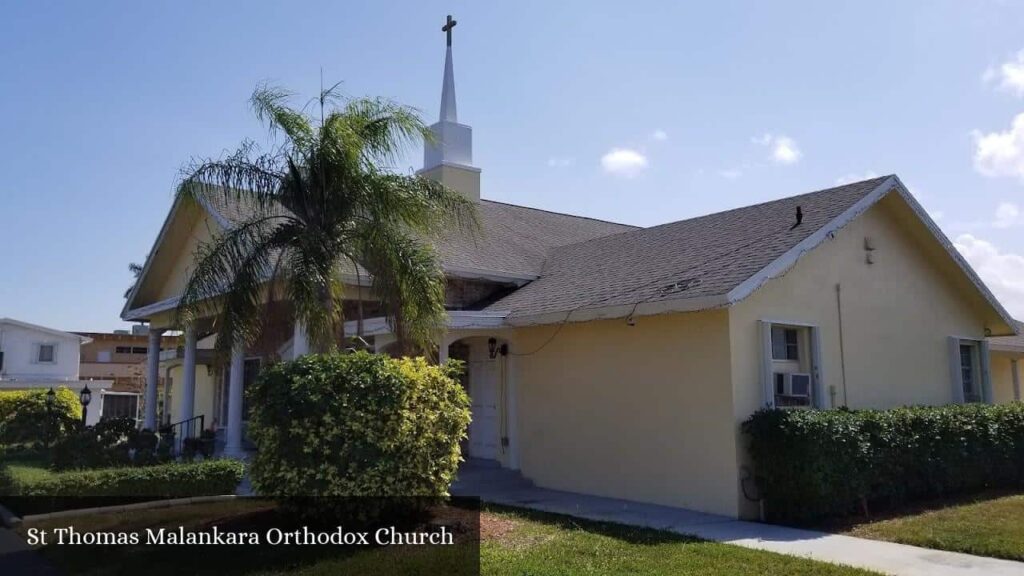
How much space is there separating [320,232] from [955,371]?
462 inches

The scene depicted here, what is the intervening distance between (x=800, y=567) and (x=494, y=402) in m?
8.15

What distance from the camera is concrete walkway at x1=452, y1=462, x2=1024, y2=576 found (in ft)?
25.4

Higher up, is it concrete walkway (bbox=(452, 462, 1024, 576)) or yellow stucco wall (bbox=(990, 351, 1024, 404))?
yellow stucco wall (bbox=(990, 351, 1024, 404))

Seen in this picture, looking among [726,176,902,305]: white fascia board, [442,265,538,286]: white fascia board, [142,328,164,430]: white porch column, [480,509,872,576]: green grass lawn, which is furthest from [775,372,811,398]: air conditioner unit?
[142,328,164,430]: white porch column

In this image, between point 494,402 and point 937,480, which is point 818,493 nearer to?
point 937,480

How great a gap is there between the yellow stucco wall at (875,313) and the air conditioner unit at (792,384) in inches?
17.4

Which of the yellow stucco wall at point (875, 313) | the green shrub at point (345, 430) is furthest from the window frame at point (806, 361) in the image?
the green shrub at point (345, 430)

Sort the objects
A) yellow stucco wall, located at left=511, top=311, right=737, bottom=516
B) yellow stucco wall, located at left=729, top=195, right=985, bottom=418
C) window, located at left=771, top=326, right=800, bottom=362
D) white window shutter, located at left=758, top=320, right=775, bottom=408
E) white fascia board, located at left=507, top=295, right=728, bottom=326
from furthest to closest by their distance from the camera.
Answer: window, located at left=771, top=326, right=800, bottom=362, yellow stucco wall, located at left=729, top=195, right=985, bottom=418, white window shutter, located at left=758, top=320, right=775, bottom=408, yellow stucco wall, located at left=511, top=311, right=737, bottom=516, white fascia board, located at left=507, top=295, right=728, bottom=326

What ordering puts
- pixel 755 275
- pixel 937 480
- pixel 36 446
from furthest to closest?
pixel 36 446 → pixel 937 480 → pixel 755 275

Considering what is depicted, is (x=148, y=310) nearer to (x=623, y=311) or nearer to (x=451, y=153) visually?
(x=451, y=153)

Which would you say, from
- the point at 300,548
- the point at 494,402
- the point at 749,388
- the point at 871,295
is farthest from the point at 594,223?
the point at 300,548

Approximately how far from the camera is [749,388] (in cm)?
1077

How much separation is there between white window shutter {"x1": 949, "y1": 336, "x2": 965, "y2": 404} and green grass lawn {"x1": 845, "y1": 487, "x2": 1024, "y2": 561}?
3.32 meters

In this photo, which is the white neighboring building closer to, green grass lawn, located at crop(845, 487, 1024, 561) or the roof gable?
the roof gable
